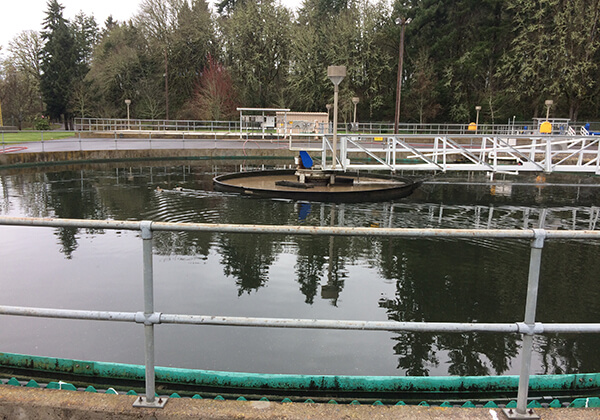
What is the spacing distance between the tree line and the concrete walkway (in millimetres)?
49161

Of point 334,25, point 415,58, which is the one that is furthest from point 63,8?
point 415,58

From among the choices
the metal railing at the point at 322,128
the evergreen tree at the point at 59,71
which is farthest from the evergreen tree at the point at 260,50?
the evergreen tree at the point at 59,71

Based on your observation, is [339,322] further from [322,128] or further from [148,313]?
[322,128]

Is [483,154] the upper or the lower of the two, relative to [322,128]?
lower

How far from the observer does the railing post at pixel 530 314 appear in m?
2.34

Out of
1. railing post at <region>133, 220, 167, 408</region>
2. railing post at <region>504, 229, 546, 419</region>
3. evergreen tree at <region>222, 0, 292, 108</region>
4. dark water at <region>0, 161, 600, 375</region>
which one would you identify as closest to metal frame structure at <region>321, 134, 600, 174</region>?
dark water at <region>0, 161, 600, 375</region>

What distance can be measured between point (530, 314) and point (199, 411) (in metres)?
1.81

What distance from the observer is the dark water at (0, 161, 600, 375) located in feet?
16.9

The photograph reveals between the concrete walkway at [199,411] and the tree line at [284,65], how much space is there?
49.2 meters

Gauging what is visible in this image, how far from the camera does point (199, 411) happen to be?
2.47 m

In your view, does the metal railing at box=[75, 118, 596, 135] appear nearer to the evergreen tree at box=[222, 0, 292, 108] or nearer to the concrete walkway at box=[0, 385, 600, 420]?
the evergreen tree at box=[222, 0, 292, 108]

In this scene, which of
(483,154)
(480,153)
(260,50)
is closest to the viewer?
(483,154)

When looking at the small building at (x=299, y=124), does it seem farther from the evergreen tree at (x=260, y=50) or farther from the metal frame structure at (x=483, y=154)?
the evergreen tree at (x=260, y=50)

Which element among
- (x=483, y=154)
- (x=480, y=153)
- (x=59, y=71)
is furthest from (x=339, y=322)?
(x=59, y=71)
